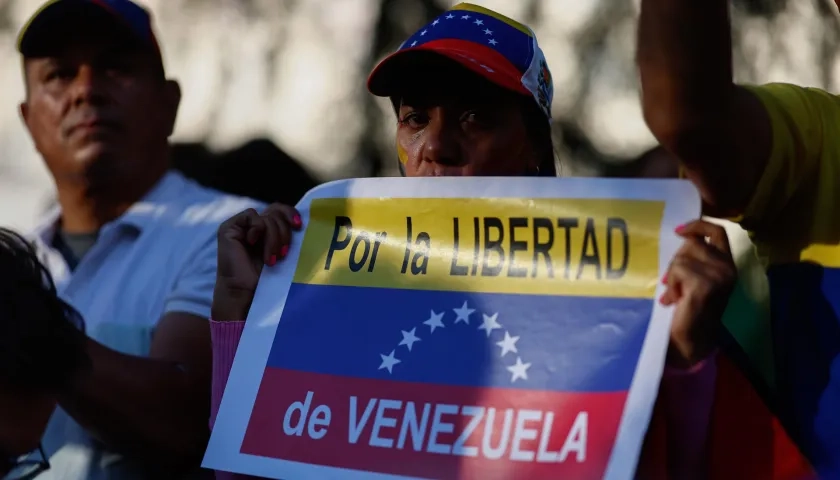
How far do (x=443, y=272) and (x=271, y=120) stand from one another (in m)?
2.17

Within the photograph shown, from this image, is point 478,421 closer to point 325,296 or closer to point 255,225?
point 325,296

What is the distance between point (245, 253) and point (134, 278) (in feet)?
2.90

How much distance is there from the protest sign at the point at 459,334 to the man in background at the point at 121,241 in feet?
2.05

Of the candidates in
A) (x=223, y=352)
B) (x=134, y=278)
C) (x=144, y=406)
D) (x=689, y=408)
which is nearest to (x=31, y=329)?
(x=223, y=352)

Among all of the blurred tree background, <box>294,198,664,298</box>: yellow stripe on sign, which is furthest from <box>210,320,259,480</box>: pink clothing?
the blurred tree background

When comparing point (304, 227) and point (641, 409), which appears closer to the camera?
point (641, 409)

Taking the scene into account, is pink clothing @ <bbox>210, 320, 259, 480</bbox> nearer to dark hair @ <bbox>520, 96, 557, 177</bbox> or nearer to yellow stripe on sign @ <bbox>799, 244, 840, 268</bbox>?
dark hair @ <bbox>520, 96, 557, 177</bbox>

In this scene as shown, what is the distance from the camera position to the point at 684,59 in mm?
1521

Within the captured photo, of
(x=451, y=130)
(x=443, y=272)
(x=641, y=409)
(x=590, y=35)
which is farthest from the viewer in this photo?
(x=590, y=35)

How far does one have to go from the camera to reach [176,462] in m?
2.53

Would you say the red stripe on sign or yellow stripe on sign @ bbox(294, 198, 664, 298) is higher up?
yellow stripe on sign @ bbox(294, 198, 664, 298)

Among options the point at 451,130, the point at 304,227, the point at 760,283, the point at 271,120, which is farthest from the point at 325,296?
the point at 271,120

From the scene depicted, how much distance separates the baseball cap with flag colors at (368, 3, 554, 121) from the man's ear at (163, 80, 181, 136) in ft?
3.96

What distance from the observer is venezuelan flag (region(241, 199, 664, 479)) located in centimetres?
163
